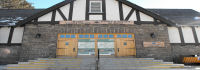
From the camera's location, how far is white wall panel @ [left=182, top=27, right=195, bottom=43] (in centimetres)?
1105

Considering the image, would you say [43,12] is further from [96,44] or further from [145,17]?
[145,17]

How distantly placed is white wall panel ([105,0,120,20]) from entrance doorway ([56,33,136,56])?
4.43ft

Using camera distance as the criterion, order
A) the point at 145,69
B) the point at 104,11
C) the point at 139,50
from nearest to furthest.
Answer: the point at 145,69
the point at 139,50
the point at 104,11

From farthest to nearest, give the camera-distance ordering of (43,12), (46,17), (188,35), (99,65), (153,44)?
(188,35) → (46,17) → (43,12) → (153,44) → (99,65)

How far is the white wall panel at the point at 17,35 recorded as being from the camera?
10.4 meters

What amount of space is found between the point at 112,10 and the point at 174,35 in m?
5.49

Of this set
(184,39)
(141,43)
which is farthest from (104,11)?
(184,39)

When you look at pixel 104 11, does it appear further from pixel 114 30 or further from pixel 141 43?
pixel 141 43

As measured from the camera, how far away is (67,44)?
33.2 ft

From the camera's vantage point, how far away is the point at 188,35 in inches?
439

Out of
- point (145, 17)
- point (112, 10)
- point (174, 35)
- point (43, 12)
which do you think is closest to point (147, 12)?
point (145, 17)

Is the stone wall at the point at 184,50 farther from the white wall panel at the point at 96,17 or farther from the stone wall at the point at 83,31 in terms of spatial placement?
the white wall panel at the point at 96,17

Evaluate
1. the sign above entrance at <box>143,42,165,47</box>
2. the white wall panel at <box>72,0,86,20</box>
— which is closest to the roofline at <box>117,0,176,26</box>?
the sign above entrance at <box>143,42,165,47</box>

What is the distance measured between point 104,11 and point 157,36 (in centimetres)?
451
